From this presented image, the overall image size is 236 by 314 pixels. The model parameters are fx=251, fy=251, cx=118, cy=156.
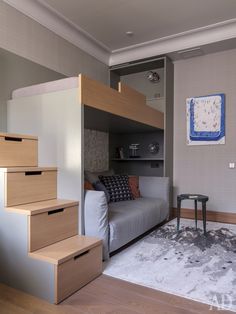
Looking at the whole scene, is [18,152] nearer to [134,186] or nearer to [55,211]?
[55,211]

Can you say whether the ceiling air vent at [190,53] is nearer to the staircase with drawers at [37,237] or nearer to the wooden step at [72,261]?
the staircase with drawers at [37,237]

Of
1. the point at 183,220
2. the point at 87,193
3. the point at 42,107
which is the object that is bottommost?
the point at 183,220

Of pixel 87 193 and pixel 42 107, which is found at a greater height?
pixel 42 107

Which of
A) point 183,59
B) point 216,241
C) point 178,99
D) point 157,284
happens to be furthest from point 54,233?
point 183,59

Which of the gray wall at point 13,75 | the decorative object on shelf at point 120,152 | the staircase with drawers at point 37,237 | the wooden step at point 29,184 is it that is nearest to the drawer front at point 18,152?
the staircase with drawers at point 37,237

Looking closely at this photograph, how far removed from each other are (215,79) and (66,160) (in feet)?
9.54

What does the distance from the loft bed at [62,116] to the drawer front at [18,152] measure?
17cm

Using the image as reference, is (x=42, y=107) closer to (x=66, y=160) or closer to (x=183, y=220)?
→ (x=66, y=160)

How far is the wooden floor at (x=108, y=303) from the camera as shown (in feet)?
5.08

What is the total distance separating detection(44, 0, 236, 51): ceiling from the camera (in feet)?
9.98

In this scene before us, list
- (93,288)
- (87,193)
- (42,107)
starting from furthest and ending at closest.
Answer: (42,107)
(87,193)
(93,288)

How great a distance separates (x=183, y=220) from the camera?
391 centimetres

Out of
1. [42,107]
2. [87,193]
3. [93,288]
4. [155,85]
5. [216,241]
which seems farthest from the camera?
[155,85]

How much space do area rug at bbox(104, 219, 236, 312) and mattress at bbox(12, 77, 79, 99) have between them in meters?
1.65
